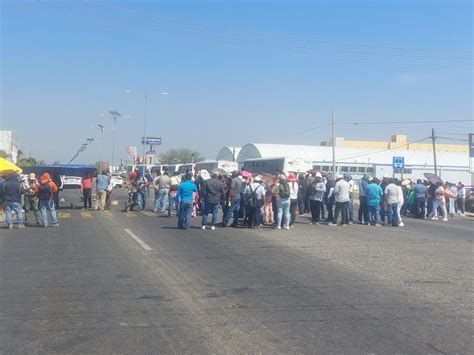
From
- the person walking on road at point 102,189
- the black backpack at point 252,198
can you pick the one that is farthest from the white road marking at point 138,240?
the person walking on road at point 102,189

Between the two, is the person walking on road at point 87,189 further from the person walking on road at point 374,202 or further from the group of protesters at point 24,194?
the person walking on road at point 374,202

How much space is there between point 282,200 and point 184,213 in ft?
9.17

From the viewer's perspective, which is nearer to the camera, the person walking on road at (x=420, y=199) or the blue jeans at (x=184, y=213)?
the blue jeans at (x=184, y=213)

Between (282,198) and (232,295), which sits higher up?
(282,198)

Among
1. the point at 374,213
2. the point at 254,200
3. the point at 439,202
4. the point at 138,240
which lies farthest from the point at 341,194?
the point at 439,202

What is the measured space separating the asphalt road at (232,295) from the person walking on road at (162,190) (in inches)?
298

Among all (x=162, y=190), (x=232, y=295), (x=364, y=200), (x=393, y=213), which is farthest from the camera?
(x=162, y=190)

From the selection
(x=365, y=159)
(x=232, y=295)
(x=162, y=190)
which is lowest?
(x=232, y=295)

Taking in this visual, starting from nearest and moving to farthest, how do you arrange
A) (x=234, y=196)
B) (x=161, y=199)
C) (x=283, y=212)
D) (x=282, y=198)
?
(x=282, y=198) < (x=234, y=196) < (x=283, y=212) < (x=161, y=199)

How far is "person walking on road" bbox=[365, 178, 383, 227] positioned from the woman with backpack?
350cm

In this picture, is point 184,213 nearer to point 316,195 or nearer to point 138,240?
point 138,240

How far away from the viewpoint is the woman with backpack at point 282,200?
1647cm

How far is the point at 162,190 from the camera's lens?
2258cm

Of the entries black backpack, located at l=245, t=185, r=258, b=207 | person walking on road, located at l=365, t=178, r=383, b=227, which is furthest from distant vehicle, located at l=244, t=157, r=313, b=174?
black backpack, located at l=245, t=185, r=258, b=207
